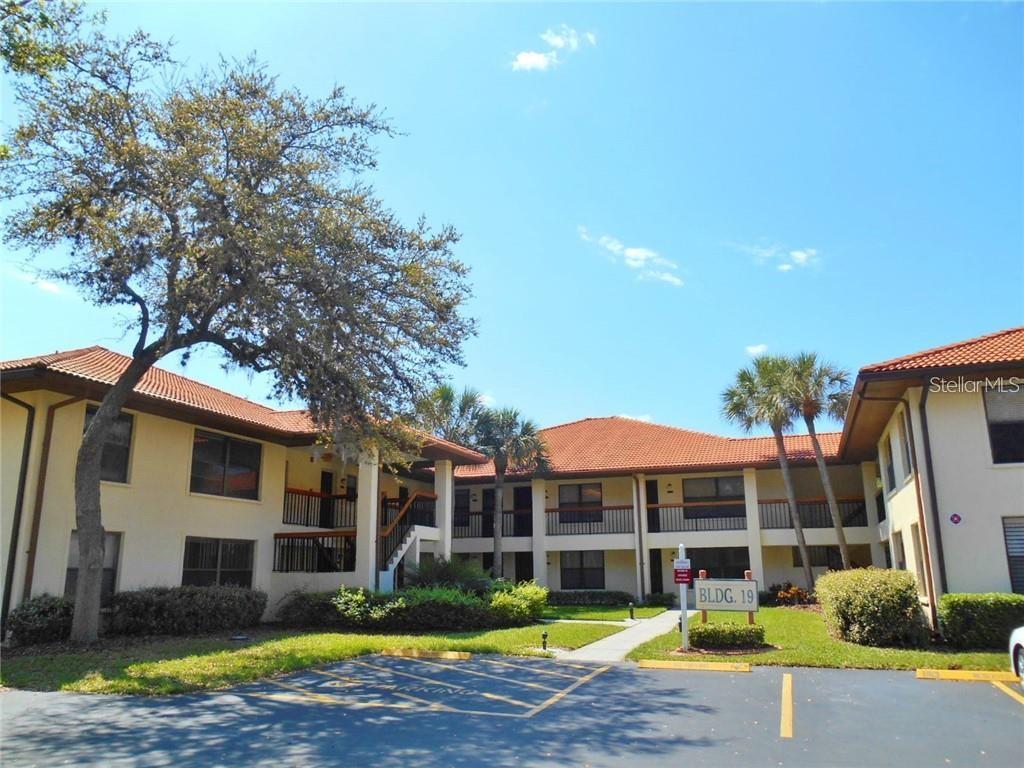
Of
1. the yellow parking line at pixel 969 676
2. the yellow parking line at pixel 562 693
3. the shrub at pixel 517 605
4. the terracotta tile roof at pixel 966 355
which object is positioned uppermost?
the terracotta tile roof at pixel 966 355

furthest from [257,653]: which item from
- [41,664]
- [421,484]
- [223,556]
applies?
[421,484]

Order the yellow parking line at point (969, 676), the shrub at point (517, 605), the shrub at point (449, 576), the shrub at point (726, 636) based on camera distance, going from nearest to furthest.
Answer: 1. the yellow parking line at point (969, 676)
2. the shrub at point (726, 636)
3. the shrub at point (517, 605)
4. the shrub at point (449, 576)

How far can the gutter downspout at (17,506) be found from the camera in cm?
1385

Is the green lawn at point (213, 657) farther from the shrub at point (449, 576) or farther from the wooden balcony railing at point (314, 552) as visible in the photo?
the wooden balcony railing at point (314, 552)

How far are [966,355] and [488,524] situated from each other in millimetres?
20320

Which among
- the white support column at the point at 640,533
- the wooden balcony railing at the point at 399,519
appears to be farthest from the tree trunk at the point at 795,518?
the wooden balcony railing at the point at 399,519

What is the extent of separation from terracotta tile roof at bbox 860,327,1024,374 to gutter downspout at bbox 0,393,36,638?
16.5 meters

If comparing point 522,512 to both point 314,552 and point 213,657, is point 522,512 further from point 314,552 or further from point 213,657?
point 213,657

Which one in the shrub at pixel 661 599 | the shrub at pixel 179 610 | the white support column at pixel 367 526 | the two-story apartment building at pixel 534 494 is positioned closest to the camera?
the two-story apartment building at pixel 534 494

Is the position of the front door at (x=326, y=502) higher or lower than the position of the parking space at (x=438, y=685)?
higher

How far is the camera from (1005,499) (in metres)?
14.2

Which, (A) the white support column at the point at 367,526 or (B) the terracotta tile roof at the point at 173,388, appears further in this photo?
(A) the white support column at the point at 367,526

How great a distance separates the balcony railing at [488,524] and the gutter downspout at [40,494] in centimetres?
1803

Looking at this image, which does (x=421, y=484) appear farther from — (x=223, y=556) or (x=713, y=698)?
(x=713, y=698)
